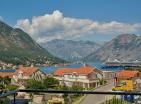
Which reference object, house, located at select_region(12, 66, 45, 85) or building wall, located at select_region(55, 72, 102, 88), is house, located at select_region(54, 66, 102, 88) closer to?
building wall, located at select_region(55, 72, 102, 88)

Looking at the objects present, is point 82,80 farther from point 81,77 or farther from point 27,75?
point 27,75

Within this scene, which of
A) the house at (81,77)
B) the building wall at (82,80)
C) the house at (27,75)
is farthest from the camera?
the house at (27,75)

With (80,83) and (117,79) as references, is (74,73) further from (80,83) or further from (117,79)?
(117,79)

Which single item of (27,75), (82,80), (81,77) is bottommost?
(82,80)

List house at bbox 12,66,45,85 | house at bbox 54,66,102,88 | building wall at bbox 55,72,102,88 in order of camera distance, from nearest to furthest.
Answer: building wall at bbox 55,72,102,88
house at bbox 54,66,102,88
house at bbox 12,66,45,85

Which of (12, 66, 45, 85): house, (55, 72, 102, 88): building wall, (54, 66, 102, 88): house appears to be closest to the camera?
(55, 72, 102, 88): building wall

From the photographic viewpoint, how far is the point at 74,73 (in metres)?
56.7

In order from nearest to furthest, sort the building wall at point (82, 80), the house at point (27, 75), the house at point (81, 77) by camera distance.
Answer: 1. the building wall at point (82, 80)
2. the house at point (81, 77)
3. the house at point (27, 75)

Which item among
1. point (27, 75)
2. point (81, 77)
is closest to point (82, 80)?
point (81, 77)

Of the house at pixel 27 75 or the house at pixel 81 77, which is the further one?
the house at pixel 27 75

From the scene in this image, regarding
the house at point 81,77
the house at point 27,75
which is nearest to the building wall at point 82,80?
the house at point 81,77

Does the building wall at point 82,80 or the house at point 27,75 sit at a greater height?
the house at point 27,75

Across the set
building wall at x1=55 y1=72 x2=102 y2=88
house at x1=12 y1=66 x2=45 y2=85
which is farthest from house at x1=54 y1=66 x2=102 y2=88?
house at x1=12 y1=66 x2=45 y2=85

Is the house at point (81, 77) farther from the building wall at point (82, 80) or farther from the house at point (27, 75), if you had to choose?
the house at point (27, 75)
